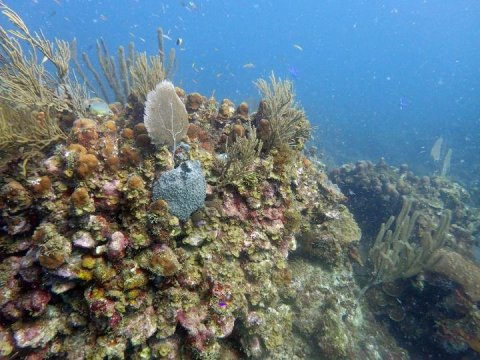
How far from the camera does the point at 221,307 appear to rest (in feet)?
10.2

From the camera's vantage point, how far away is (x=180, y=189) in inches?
126

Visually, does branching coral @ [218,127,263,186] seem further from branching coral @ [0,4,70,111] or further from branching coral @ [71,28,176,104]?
branching coral @ [0,4,70,111]

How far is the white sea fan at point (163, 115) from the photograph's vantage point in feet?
11.4

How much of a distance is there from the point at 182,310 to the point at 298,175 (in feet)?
10.6

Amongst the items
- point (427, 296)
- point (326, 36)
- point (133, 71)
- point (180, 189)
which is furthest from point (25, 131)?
point (326, 36)

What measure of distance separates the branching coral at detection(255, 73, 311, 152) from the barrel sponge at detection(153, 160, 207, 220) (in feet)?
5.68

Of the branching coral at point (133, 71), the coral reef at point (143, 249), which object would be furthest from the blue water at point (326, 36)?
the coral reef at point (143, 249)

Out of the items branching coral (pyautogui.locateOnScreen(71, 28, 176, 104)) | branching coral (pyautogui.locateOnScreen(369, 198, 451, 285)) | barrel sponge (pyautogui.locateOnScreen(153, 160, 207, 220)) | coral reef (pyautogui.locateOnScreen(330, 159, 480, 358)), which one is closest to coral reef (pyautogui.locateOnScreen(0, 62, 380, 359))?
barrel sponge (pyautogui.locateOnScreen(153, 160, 207, 220))

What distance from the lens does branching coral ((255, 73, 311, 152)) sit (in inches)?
181

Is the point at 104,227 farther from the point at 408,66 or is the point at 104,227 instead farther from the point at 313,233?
the point at 408,66

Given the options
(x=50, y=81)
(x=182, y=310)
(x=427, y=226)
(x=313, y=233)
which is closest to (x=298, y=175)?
(x=313, y=233)

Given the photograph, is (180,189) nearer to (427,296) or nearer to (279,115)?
(279,115)

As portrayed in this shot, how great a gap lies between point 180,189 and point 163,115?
103 centimetres

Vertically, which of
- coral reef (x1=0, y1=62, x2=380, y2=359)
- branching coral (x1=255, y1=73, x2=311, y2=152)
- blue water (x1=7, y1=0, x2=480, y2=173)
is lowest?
coral reef (x1=0, y1=62, x2=380, y2=359)
